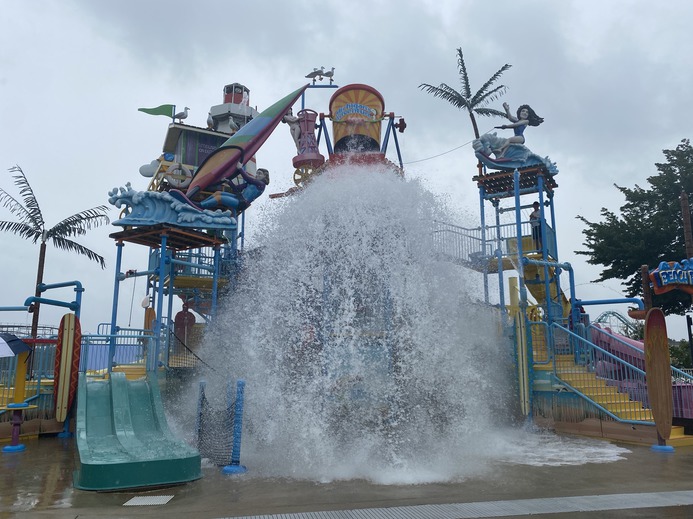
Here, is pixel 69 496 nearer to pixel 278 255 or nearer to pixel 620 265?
pixel 278 255

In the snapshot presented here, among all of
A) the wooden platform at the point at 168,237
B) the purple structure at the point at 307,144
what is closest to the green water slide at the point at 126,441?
the wooden platform at the point at 168,237

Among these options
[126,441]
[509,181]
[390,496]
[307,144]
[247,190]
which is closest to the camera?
[390,496]

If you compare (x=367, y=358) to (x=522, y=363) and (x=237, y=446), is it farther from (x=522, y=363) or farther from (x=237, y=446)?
(x=522, y=363)

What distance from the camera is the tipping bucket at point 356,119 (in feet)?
53.7

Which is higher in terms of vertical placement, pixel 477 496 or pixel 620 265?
pixel 620 265

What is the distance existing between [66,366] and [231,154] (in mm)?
7538

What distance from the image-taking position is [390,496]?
6.33 metres

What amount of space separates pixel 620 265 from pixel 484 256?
10595 mm

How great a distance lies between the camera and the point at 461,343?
10852 millimetres

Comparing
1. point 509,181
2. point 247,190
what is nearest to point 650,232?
point 509,181

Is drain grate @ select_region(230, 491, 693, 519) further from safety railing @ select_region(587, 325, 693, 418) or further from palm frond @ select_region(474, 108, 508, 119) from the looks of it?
palm frond @ select_region(474, 108, 508, 119)

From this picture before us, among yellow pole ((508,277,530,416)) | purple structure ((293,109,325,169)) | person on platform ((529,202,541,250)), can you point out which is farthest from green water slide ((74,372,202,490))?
person on platform ((529,202,541,250))

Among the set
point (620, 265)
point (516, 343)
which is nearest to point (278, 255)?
point (516, 343)

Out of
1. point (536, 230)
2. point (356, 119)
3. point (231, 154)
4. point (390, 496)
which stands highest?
point (356, 119)
